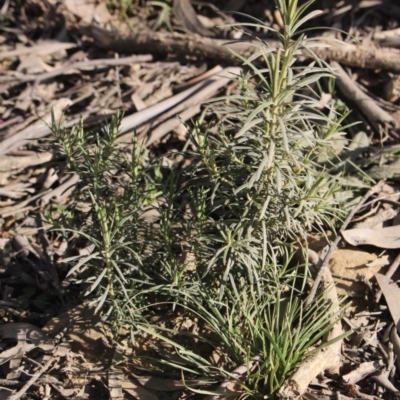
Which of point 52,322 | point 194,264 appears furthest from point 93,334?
point 194,264

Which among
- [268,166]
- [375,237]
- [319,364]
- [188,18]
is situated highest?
[188,18]

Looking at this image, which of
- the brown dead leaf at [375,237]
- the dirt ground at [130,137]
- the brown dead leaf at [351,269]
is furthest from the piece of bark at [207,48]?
the brown dead leaf at [351,269]

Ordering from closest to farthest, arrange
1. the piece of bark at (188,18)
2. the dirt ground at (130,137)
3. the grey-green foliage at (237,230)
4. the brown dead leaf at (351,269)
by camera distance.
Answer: the grey-green foliage at (237,230) < the dirt ground at (130,137) < the brown dead leaf at (351,269) < the piece of bark at (188,18)

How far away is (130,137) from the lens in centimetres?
402

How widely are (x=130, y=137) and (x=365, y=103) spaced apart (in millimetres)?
1524

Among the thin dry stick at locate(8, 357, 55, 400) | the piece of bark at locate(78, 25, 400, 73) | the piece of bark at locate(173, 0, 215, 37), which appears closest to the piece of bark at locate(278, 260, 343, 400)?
the thin dry stick at locate(8, 357, 55, 400)

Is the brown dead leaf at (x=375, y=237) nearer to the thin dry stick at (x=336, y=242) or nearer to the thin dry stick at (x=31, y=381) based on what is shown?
the thin dry stick at (x=336, y=242)

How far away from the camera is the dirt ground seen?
2994 mm

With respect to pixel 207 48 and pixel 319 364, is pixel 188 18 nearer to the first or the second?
pixel 207 48

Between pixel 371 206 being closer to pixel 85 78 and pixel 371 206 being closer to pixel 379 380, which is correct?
pixel 379 380

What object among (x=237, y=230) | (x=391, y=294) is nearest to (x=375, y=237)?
(x=391, y=294)

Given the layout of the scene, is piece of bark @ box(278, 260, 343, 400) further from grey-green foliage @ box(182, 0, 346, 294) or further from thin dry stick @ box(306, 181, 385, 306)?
grey-green foliage @ box(182, 0, 346, 294)

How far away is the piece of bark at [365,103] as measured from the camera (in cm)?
404

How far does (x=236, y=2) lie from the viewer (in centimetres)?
495
